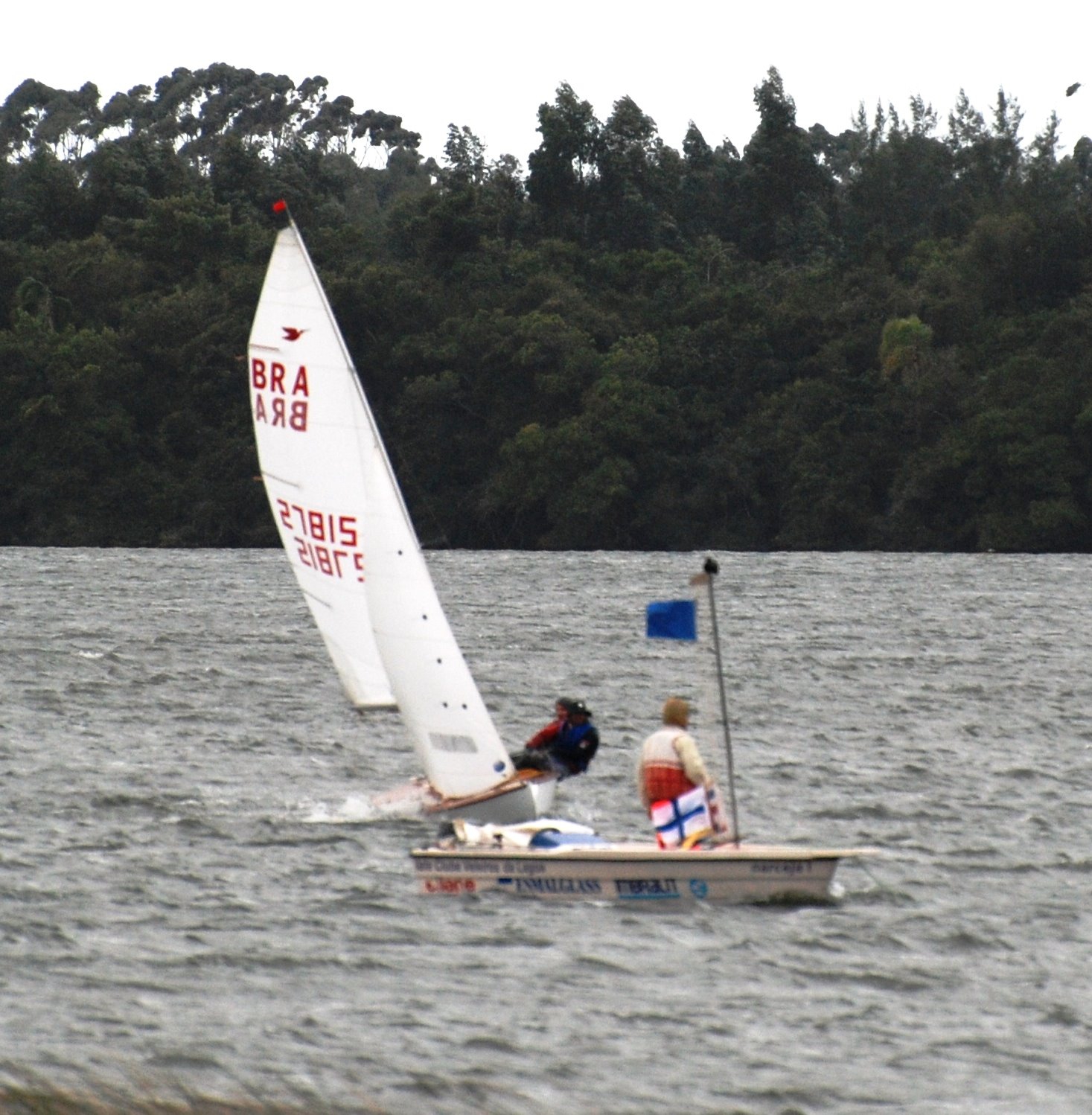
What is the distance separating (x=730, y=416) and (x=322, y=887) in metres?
85.9

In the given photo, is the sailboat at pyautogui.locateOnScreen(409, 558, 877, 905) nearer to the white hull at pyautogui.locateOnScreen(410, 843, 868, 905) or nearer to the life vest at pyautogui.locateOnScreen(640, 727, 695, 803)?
the white hull at pyautogui.locateOnScreen(410, 843, 868, 905)

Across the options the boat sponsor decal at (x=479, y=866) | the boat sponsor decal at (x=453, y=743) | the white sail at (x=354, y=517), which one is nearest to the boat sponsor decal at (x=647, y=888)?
the boat sponsor decal at (x=479, y=866)

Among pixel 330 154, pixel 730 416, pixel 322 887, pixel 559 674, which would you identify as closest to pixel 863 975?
pixel 322 887

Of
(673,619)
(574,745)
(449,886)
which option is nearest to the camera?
(673,619)

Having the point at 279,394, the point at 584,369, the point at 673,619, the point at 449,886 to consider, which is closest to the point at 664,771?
the point at 673,619

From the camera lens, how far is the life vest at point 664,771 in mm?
19594

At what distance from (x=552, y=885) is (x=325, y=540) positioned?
571 centimetres

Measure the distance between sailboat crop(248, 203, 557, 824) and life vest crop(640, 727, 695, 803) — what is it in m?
2.83

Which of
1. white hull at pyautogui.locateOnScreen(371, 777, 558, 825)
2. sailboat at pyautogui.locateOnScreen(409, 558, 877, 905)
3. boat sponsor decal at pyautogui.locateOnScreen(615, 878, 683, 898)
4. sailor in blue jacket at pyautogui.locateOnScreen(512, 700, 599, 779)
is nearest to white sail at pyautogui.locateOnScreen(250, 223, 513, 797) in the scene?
white hull at pyautogui.locateOnScreen(371, 777, 558, 825)

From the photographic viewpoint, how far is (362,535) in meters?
23.1

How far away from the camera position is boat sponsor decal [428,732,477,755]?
2267 cm

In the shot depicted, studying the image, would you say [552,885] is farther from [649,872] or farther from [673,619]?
[673,619]

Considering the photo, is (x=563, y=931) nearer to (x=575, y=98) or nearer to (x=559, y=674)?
(x=559, y=674)

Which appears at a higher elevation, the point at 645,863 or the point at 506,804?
the point at 506,804
